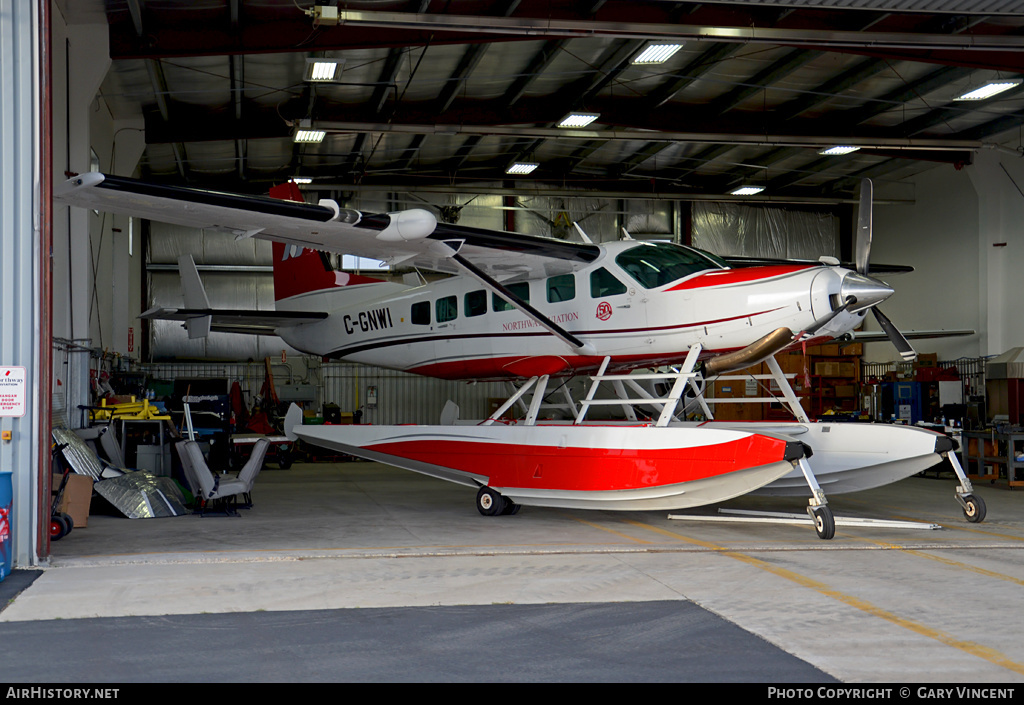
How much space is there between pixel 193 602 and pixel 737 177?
1907 cm

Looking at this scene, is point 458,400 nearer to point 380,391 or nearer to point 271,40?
point 380,391

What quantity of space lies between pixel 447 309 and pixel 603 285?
2.37m

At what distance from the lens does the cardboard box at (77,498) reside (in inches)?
337

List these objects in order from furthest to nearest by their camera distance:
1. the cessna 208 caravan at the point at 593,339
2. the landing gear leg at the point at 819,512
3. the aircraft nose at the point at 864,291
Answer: the aircraft nose at the point at 864,291
the cessna 208 caravan at the point at 593,339
the landing gear leg at the point at 819,512

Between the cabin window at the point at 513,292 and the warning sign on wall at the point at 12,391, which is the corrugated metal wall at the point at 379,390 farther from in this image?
the warning sign on wall at the point at 12,391

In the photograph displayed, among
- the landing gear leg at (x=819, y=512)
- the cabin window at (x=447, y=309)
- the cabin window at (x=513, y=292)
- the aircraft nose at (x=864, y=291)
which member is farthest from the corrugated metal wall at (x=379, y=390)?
the landing gear leg at (x=819, y=512)

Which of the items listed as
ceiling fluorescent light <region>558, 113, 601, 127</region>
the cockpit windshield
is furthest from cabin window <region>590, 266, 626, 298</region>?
ceiling fluorescent light <region>558, 113, 601, 127</region>

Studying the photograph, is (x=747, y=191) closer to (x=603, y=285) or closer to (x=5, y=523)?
(x=603, y=285)

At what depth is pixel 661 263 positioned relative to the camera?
9.44 metres

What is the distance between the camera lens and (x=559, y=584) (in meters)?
5.68

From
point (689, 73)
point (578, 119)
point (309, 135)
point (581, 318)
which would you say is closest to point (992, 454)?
point (689, 73)

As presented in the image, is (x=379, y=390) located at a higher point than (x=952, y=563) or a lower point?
higher

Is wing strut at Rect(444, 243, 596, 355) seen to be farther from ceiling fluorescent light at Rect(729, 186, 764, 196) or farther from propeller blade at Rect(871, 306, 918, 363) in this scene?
ceiling fluorescent light at Rect(729, 186, 764, 196)

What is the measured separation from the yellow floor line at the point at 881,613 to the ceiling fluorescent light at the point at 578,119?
32.6 ft
